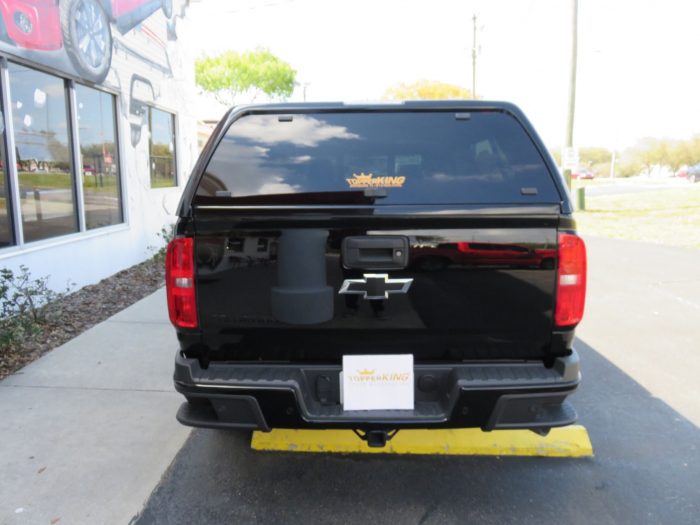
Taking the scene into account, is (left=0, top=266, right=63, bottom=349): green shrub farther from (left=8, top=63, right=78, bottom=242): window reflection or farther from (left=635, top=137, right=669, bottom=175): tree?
(left=635, top=137, right=669, bottom=175): tree

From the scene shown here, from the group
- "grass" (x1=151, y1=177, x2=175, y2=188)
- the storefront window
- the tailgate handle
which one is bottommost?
the tailgate handle

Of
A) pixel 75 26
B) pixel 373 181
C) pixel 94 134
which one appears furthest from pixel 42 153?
pixel 373 181

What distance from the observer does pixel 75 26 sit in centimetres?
677

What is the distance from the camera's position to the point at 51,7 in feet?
20.5

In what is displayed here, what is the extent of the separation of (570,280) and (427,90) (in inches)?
2088

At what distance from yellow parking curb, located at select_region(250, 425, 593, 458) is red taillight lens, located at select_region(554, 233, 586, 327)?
1.16m

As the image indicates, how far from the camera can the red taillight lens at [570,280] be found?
96.1 inches

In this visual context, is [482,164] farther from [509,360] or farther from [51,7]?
[51,7]

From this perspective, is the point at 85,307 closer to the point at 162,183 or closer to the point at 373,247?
the point at 162,183

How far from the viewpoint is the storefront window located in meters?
10.0

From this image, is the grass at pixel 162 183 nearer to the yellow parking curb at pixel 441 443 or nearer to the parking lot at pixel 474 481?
the parking lot at pixel 474 481

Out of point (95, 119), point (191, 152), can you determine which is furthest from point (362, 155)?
point (191, 152)

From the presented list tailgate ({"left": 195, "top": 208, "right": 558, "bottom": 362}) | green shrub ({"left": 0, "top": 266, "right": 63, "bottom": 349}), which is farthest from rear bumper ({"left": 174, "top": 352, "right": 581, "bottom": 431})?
green shrub ({"left": 0, "top": 266, "right": 63, "bottom": 349})

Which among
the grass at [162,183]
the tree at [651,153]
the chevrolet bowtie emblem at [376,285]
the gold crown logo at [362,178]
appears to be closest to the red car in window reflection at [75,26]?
the grass at [162,183]
